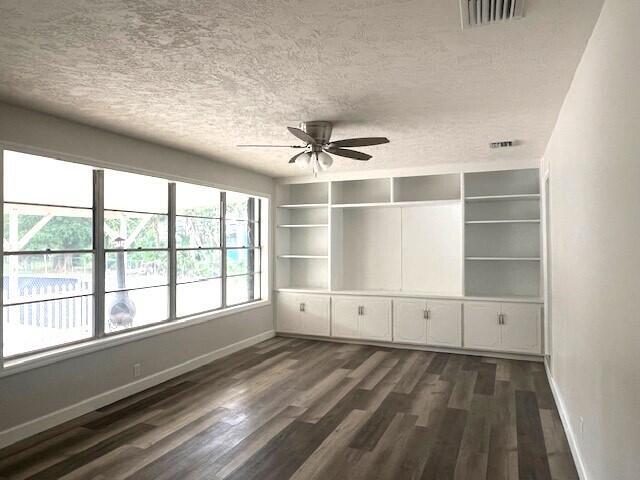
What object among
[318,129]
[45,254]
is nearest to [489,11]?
[318,129]

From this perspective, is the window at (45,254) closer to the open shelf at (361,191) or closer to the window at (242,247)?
the window at (242,247)

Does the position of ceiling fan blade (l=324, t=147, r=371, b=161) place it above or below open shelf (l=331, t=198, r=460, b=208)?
above

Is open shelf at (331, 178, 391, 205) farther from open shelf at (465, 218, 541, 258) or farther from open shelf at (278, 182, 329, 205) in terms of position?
open shelf at (465, 218, 541, 258)

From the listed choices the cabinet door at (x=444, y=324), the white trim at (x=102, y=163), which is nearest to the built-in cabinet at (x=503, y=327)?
the cabinet door at (x=444, y=324)

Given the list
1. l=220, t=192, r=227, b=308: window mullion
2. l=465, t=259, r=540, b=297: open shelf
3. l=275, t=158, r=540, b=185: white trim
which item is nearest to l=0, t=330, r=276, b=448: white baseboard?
l=220, t=192, r=227, b=308: window mullion

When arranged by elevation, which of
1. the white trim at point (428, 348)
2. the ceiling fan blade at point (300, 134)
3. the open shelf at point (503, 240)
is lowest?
the white trim at point (428, 348)

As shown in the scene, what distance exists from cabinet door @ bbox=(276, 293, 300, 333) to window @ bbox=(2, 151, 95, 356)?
10.7ft

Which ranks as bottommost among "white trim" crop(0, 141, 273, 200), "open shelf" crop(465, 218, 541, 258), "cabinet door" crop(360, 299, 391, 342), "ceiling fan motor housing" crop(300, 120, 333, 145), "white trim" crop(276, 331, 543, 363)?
"white trim" crop(276, 331, 543, 363)

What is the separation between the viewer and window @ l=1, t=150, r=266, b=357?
354cm

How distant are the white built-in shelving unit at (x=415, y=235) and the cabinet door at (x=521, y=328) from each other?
0.22 meters

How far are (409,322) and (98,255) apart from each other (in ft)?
13.0

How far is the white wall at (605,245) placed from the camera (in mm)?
1564

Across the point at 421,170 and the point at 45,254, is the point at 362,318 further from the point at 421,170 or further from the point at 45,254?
the point at 45,254

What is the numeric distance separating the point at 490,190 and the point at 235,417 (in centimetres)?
449
